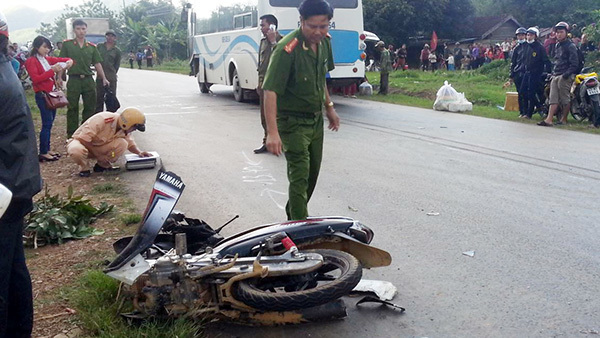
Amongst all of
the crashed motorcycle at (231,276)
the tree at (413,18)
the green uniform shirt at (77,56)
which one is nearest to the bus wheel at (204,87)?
the green uniform shirt at (77,56)

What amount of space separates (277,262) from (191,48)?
19.6 meters

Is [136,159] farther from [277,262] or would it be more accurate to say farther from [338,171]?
[277,262]

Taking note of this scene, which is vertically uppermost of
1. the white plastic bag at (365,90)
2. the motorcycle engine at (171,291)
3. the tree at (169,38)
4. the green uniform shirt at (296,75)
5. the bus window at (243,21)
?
the tree at (169,38)

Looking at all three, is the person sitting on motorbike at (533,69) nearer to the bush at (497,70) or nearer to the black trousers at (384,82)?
the black trousers at (384,82)

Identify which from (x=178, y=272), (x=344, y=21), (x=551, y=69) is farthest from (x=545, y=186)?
(x=344, y=21)

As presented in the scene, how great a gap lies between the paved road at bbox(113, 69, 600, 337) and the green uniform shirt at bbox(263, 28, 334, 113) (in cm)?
140

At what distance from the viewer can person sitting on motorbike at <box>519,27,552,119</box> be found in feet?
43.4

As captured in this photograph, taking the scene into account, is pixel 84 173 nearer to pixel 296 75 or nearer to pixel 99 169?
pixel 99 169

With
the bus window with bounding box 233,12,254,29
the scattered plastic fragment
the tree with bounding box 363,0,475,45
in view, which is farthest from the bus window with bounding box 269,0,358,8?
the tree with bounding box 363,0,475,45

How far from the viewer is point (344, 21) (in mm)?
15820

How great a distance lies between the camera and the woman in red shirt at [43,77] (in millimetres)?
8945

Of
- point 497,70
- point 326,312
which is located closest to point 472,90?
point 497,70

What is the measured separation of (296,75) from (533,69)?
1034 cm

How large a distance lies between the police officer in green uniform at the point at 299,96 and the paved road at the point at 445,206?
3.10 ft
